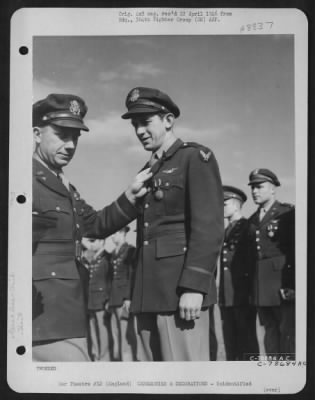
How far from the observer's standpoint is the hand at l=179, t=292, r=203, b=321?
121 centimetres

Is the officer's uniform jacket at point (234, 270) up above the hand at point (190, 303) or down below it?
above

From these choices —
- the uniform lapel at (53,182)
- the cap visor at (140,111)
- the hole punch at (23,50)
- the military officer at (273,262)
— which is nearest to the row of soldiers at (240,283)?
the military officer at (273,262)

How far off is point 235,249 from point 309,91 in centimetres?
41

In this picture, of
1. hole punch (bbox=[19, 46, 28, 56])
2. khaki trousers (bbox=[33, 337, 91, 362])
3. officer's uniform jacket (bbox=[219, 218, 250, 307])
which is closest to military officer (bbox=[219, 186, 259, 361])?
officer's uniform jacket (bbox=[219, 218, 250, 307])

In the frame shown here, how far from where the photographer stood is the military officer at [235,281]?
122 cm

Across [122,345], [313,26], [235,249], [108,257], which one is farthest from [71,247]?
[313,26]

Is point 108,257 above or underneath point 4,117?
underneath

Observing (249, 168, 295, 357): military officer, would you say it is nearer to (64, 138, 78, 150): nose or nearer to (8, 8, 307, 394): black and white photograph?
(8, 8, 307, 394): black and white photograph

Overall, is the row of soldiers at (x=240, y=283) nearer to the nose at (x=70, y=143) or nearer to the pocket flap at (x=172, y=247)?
the pocket flap at (x=172, y=247)

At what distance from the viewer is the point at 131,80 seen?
125 centimetres

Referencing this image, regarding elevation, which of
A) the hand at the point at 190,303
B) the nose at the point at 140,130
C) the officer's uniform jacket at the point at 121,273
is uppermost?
the nose at the point at 140,130

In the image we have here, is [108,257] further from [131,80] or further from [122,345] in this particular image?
[131,80]

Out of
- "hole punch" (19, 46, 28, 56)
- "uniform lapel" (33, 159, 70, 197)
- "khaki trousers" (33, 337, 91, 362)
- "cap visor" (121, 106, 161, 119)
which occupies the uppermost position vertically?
"hole punch" (19, 46, 28, 56)

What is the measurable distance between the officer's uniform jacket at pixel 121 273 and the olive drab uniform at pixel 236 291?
21 centimetres
